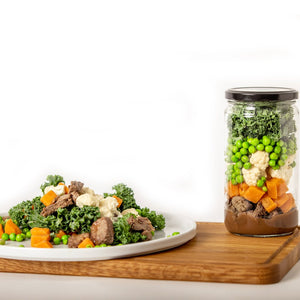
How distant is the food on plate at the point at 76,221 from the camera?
2.75 m

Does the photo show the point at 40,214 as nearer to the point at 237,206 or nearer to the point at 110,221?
the point at 110,221

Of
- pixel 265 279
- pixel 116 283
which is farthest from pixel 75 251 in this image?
pixel 265 279

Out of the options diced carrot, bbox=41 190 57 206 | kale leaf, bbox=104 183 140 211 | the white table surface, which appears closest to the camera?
the white table surface

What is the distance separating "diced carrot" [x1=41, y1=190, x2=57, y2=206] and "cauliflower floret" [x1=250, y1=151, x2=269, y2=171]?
2.30 feet

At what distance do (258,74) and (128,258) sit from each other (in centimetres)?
174

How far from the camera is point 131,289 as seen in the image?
2535 millimetres

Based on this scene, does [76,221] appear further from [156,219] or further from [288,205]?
[288,205]

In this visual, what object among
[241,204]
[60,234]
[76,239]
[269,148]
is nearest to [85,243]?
[76,239]

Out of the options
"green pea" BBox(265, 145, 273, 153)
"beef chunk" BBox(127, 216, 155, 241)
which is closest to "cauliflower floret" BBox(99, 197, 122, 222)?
"beef chunk" BBox(127, 216, 155, 241)

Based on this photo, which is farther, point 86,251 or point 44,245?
point 44,245

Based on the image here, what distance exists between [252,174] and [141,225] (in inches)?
17.1

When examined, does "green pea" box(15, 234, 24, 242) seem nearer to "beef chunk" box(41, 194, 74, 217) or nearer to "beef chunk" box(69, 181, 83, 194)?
"beef chunk" box(41, 194, 74, 217)

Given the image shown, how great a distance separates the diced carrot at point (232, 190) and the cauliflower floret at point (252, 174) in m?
0.06

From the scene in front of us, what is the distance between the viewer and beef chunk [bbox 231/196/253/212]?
2988 millimetres
